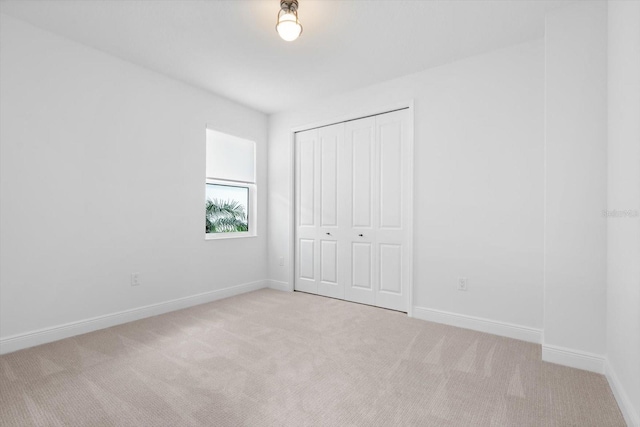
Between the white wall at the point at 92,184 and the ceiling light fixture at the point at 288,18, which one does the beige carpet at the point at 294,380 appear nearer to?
the white wall at the point at 92,184

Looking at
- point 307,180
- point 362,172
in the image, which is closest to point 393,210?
point 362,172

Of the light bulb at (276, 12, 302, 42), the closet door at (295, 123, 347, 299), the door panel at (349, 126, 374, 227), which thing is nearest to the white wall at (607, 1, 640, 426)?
the light bulb at (276, 12, 302, 42)

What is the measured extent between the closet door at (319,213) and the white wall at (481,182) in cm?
105

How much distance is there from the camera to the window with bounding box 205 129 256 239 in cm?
415

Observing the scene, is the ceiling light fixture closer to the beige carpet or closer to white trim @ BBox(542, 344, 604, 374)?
the beige carpet

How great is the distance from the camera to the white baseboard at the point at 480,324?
9.01ft

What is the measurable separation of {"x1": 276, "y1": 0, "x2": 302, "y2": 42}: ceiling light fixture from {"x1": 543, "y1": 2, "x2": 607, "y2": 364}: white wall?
2.01 meters

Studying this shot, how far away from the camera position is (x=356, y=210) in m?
3.96

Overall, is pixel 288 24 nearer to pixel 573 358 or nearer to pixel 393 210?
pixel 393 210

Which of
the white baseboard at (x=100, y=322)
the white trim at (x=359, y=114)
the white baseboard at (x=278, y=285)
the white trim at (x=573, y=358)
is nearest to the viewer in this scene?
the white trim at (x=573, y=358)

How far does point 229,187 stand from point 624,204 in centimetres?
412

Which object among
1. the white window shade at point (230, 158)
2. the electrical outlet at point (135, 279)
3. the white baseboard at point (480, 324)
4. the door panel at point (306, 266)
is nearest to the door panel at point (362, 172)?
the door panel at point (306, 266)

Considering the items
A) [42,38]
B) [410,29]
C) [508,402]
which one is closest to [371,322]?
[508,402]

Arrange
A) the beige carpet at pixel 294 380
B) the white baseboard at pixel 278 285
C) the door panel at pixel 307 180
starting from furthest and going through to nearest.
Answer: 1. the white baseboard at pixel 278 285
2. the door panel at pixel 307 180
3. the beige carpet at pixel 294 380
